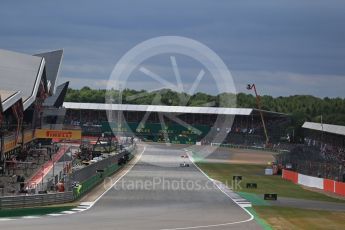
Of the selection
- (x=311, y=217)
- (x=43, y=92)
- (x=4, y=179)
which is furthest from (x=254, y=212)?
(x=43, y=92)

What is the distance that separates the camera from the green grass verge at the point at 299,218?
3522cm

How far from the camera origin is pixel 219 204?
44.7m

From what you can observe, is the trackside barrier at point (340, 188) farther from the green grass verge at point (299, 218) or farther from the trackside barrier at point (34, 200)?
the trackside barrier at point (34, 200)

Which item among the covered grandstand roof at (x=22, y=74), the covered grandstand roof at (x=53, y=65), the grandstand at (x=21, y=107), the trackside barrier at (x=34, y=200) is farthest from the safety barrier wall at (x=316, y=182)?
the covered grandstand roof at (x=53, y=65)

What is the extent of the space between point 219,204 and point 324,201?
1091 cm

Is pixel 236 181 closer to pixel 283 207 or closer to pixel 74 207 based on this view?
pixel 283 207

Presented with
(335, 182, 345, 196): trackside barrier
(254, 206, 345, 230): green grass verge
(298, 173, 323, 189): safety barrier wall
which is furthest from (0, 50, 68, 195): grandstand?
(298, 173, 323, 189): safety barrier wall

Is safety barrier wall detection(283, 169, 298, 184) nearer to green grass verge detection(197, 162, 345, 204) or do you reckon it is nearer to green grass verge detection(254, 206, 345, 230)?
green grass verge detection(197, 162, 345, 204)

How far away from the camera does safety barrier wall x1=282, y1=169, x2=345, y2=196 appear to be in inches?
2371

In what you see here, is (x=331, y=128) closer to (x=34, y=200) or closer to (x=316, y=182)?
(x=316, y=182)

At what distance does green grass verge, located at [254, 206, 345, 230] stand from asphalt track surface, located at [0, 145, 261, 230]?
127cm

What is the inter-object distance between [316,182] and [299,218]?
2864cm

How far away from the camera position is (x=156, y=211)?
38.9 metres

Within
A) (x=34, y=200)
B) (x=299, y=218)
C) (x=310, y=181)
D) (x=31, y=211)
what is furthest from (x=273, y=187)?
(x=31, y=211)
